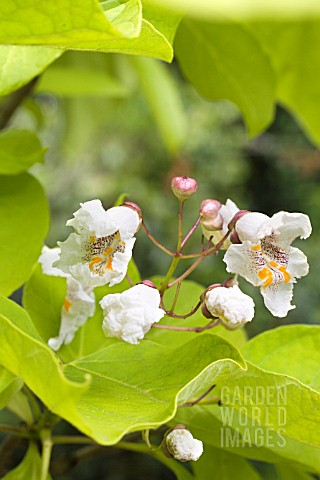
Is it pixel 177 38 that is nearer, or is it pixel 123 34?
pixel 123 34

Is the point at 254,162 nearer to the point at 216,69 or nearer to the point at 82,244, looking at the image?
the point at 216,69

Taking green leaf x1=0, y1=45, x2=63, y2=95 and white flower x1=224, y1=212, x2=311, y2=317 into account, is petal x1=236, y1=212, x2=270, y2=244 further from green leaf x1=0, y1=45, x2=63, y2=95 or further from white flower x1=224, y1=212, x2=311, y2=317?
green leaf x1=0, y1=45, x2=63, y2=95

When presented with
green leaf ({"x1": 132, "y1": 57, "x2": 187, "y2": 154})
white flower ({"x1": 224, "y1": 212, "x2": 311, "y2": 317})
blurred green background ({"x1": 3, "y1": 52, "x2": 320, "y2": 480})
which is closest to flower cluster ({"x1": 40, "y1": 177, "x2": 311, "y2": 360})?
white flower ({"x1": 224, "y1": 212, "x2": 311, "y2": 317})

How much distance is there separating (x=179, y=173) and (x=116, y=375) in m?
2.55

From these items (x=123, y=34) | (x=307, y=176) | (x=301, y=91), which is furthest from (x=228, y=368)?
(x=307, y=176)

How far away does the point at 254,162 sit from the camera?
403cm

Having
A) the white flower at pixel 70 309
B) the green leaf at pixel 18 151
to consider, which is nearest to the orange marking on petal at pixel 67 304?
the white flower at pixel 70 309

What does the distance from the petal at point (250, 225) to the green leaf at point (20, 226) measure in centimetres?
15

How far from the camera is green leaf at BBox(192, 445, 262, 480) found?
1.73 ft

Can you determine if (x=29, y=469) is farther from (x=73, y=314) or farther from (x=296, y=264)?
(x=296, y=264)

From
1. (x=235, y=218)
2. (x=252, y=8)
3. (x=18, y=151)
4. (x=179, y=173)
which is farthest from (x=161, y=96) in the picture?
(x=179, y=173)

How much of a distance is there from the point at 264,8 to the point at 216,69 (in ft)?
1.97

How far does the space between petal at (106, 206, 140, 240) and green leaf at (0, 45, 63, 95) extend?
0.37 ft

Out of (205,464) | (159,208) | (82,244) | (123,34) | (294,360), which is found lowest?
(159,208)
